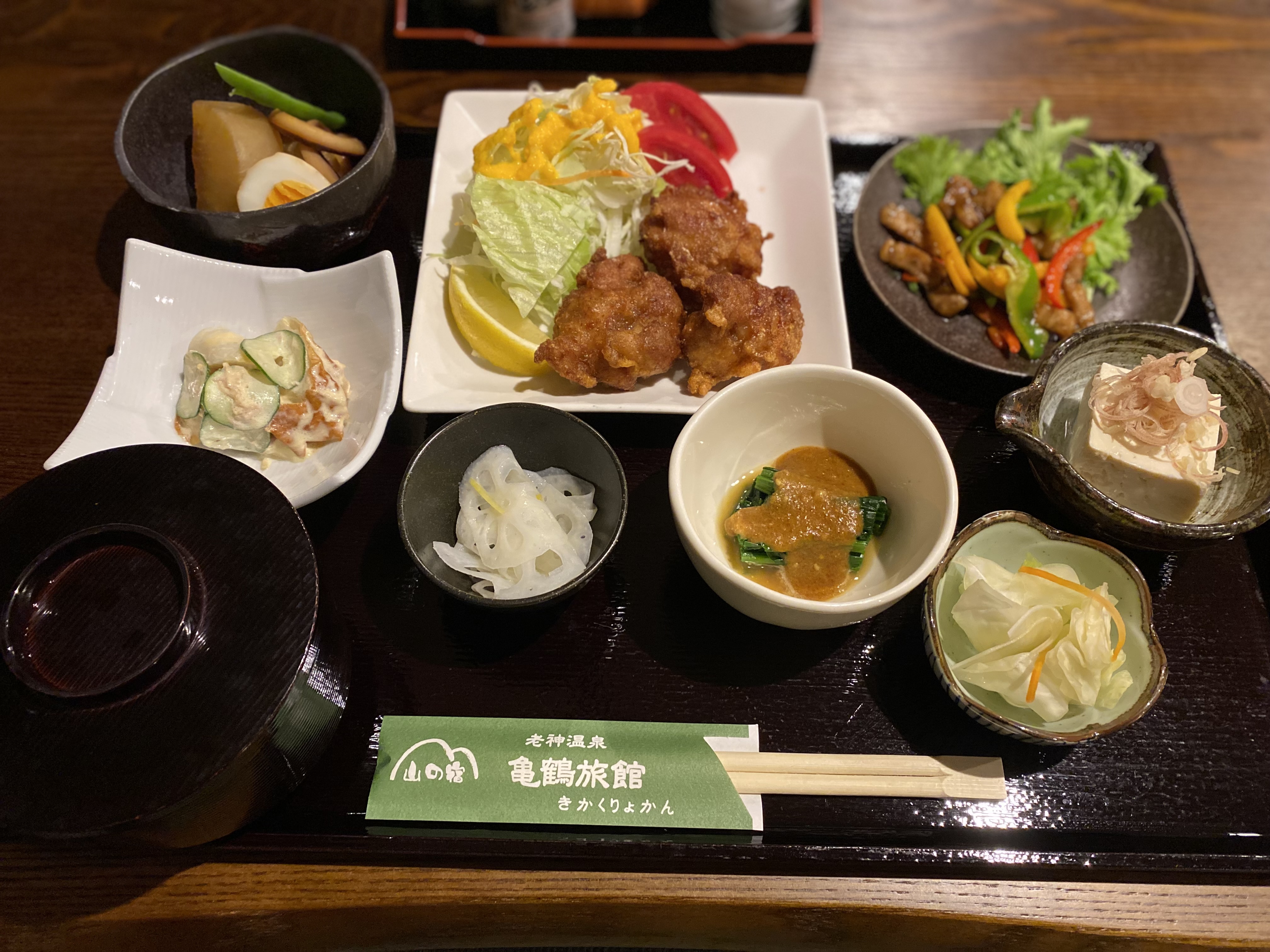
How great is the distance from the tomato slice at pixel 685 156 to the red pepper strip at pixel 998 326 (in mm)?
882

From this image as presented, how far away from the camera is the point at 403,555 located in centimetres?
194

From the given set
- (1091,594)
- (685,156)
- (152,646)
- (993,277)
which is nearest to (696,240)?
(685,156)

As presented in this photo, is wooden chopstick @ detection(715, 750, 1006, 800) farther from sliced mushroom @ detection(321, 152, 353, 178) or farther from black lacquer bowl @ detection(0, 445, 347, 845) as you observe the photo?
sliced mushroom @ detection(321, 152, 353, 178)

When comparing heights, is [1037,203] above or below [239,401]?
above

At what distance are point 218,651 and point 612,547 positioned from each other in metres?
0.79

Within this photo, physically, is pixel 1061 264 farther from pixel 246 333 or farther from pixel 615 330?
pixel 246 333

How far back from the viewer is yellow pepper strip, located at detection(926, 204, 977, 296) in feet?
7.87

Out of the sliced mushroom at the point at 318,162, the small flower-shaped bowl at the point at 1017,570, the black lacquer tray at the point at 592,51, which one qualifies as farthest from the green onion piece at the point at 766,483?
the black lacquer tray at the point at 592,51

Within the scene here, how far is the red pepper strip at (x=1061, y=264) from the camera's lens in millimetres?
2410

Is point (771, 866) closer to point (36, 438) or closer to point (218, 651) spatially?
point (218, 651)

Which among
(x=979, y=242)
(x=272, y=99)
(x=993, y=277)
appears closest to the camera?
(x=272, y=99)

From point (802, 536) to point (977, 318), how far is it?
1136mm

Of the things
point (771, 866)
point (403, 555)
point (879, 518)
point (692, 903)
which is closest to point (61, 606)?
Answer: point (403, 555)

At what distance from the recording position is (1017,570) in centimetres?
181
